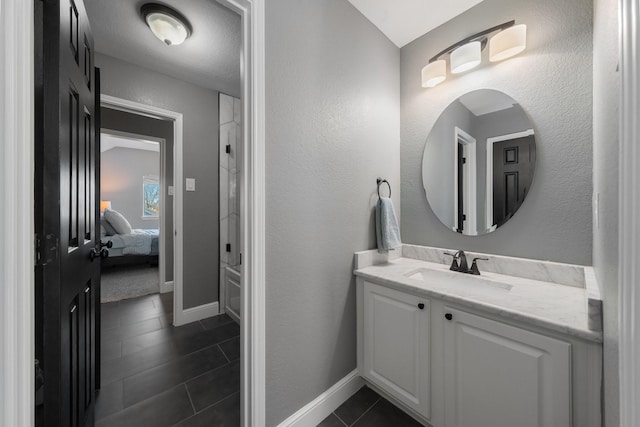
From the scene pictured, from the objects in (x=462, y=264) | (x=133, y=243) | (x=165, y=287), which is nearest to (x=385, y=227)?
(x=462, y=264)

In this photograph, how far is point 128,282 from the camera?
152 inches

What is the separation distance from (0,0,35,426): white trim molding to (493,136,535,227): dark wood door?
82.0 inches

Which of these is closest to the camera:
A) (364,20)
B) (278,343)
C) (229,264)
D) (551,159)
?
(278,343)

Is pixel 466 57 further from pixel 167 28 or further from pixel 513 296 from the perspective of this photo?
pixel 167 28

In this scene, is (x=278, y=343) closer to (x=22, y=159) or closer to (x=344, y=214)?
(x=344, y=214)

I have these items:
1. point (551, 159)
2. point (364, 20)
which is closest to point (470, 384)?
point (551, 159)

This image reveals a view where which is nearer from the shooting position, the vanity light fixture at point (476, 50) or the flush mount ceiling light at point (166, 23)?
the vanity light fixture at point (476, 50)

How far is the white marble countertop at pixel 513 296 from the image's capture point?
0.90 m

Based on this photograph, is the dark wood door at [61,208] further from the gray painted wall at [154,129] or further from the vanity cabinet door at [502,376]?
the gray painted wall at [154,129]

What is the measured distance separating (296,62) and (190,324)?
2626 mm

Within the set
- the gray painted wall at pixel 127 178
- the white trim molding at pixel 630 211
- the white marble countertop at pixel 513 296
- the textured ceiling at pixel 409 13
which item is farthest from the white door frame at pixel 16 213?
the gray painted wall at pixel 127 178

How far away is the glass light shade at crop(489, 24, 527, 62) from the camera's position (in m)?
1.38

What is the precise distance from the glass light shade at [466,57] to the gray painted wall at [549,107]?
0.07m

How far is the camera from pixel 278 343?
1232 millimetres
